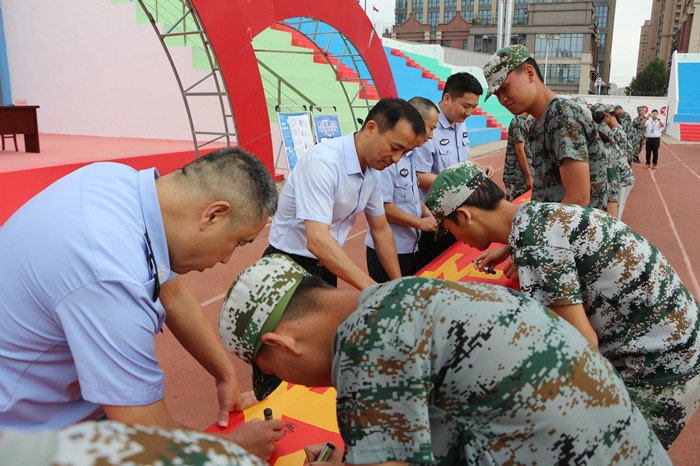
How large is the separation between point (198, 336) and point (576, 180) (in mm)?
1893

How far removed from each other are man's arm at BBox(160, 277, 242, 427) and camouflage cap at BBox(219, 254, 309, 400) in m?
0.64

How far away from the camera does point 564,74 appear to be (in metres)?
→ 57.1

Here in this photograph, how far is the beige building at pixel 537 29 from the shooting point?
57094mm

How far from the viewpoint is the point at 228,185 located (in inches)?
52.1

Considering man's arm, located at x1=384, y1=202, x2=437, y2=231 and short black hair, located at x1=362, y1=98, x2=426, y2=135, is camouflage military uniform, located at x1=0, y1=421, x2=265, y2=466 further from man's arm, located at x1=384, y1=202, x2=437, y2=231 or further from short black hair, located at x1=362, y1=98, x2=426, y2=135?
man's arm, located at x1=384, y1=202, x2=437, y2=231

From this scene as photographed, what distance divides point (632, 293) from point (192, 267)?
49.9 inches

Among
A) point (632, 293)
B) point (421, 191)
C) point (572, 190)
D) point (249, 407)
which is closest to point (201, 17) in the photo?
point (421, 191)

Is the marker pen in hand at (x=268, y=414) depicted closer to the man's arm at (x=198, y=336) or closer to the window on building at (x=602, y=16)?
the man's arm at (x=198, y=336)

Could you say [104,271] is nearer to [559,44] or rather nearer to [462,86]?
[462,86]

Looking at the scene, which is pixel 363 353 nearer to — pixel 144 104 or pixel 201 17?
pixel 201 17

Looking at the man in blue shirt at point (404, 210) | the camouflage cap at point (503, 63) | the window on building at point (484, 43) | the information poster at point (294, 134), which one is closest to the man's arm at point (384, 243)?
the man in blue shirt at point (404, 210)

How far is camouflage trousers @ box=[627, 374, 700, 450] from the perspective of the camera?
159cm

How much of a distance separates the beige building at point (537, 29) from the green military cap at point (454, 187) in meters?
50.9

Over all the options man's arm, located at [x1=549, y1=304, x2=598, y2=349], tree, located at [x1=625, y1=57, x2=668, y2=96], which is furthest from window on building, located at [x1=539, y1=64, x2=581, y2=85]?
man's arm, located at [x1=549, y1=304, x2=598, y2=349]
